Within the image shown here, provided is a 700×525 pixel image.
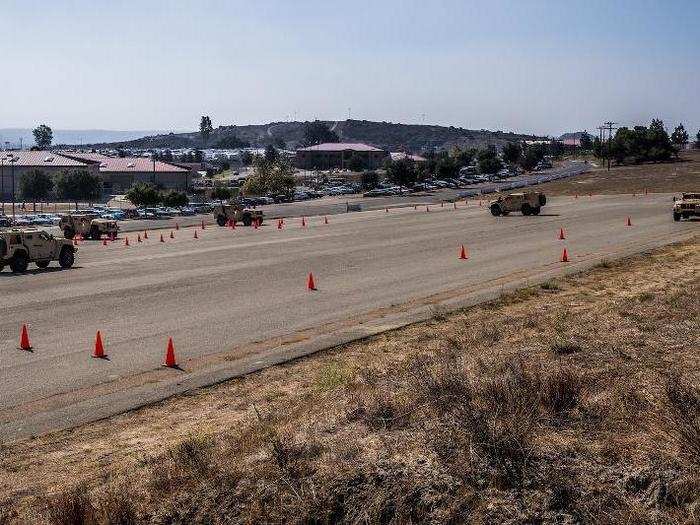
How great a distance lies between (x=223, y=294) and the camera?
2672 cm

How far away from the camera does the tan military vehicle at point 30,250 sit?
34062 mm

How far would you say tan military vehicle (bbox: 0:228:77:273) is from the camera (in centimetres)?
3406

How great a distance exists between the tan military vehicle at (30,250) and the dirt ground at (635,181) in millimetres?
74380

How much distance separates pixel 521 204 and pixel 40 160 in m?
89.8

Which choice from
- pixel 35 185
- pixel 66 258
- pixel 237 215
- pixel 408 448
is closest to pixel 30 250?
pixel 66 258

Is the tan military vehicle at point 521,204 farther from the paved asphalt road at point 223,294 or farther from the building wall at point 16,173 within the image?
the building wall at point 16,173

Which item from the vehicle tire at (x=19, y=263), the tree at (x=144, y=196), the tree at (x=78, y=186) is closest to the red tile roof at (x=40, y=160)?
the tree at (x=78, y=186)

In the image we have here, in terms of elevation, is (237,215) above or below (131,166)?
below

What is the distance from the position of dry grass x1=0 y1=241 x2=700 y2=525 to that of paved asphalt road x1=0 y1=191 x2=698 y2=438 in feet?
6.06

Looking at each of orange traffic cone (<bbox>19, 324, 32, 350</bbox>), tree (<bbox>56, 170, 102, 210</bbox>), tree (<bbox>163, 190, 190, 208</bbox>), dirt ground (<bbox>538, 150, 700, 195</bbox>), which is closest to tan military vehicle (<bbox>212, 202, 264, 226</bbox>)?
tree (<bbox>163, 190, 190, 208</bbox>)

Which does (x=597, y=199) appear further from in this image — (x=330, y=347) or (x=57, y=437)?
(x=57, y=437)

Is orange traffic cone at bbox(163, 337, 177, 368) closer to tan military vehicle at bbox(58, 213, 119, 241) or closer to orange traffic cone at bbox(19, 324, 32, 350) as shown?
orange traffic cone at bbox(19, 324, 32, 350)

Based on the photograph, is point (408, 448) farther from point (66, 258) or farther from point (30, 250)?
point (66, 258)

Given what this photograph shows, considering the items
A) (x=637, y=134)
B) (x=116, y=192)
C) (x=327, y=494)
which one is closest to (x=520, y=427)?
(x=327, y=494)
